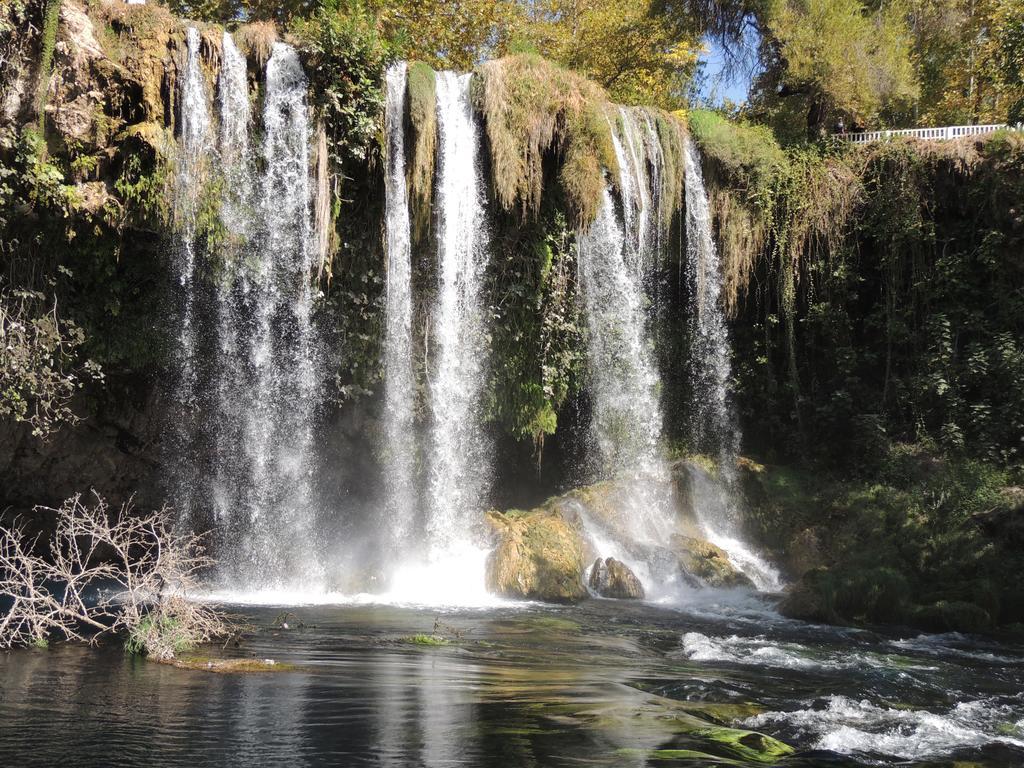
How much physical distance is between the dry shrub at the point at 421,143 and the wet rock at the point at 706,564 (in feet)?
21.6

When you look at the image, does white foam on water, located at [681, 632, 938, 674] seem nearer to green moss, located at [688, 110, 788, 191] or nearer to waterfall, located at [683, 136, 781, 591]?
waterfall, located at [683, 136, 781, 591]

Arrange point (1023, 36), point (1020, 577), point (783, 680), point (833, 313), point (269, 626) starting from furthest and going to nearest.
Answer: point (833, 313)
point (1023, 36)
point (1020, 577)
point (269, 626)
point (783, 680)

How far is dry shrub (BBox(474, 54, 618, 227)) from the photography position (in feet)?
52.0

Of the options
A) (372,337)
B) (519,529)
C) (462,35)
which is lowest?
(519,529)

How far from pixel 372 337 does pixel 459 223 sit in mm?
2422

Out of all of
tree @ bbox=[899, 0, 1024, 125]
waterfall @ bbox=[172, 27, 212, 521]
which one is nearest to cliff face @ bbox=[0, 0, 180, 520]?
waterfall @ bbox=[172, 27, 212, 521]

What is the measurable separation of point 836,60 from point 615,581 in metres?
13.1

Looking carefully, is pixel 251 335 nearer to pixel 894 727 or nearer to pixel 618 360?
pixel 618 360

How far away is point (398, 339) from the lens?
1573 centimetres

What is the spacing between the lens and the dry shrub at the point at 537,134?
15844mm

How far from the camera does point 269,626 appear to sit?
1067 centimetres

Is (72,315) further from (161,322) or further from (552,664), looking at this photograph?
Result: (552,664)

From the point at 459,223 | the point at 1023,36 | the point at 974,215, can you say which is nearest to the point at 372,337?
the point at 459,223

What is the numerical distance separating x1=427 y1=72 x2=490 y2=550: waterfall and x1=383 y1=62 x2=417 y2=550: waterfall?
16.4 inches
